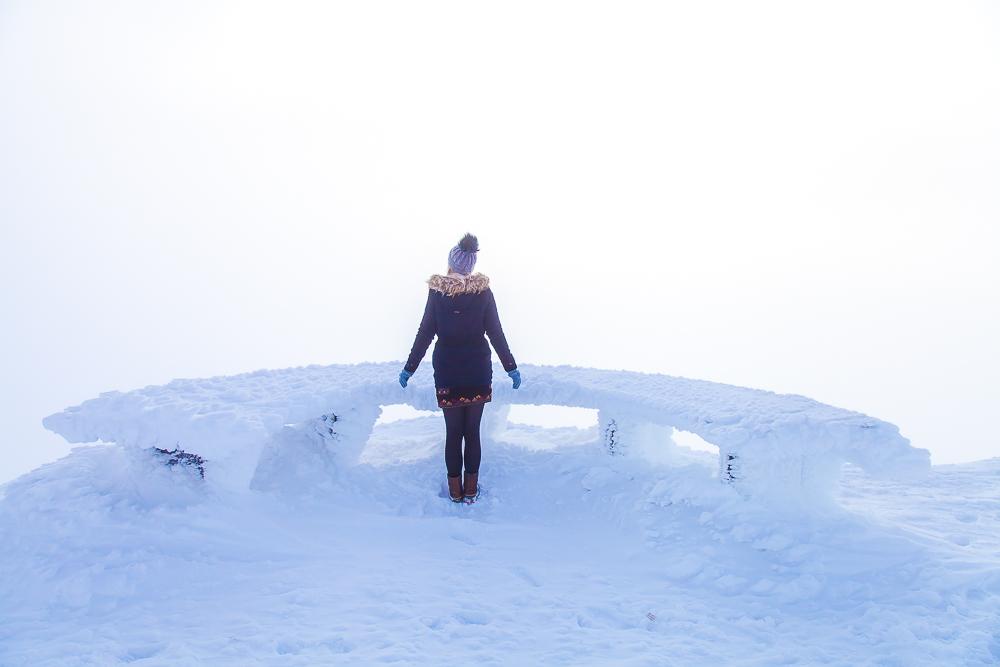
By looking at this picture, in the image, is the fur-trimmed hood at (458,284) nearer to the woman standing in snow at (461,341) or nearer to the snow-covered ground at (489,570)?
the woman standing in snow at (461,341)

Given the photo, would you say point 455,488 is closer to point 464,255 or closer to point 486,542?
point 486,542

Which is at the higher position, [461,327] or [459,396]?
[461,327]

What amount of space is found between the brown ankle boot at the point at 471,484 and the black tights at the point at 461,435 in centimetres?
6

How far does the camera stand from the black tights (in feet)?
22.0

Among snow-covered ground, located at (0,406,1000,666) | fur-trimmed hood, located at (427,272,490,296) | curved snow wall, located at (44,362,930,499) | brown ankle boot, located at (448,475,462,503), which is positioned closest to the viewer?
snow-covered ground, located at (0,406,1000,666)

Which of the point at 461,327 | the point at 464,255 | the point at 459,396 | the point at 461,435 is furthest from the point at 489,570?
the point at 464,255

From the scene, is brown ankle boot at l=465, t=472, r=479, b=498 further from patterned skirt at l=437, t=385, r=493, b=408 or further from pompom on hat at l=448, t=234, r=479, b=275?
pompom on hat at l=448, t=234, r=479, b=275

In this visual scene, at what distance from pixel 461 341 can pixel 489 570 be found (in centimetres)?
200

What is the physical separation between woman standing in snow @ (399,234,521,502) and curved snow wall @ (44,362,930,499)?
723 millimetres

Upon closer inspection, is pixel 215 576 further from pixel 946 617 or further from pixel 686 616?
pixel 946 617

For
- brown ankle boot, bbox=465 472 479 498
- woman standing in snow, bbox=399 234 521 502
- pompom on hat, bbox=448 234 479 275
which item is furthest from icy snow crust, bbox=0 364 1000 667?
pompom on hat, bbox=448 234 479 275

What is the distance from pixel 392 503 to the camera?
7.02 metres

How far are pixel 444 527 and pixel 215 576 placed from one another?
76.8 inches

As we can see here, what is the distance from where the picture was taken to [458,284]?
646cm
